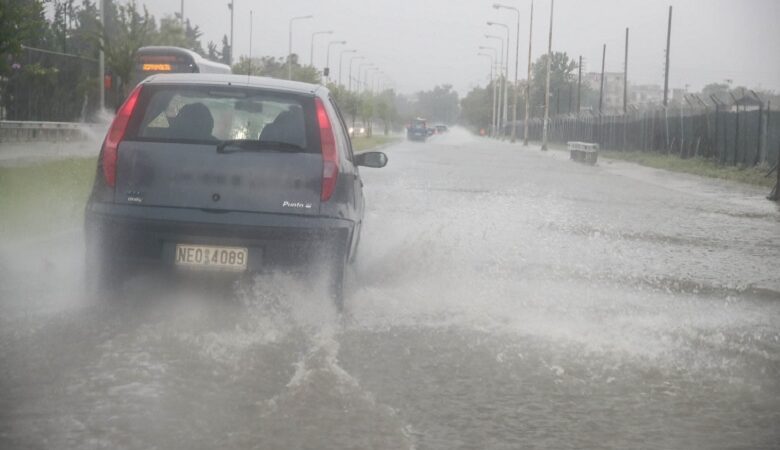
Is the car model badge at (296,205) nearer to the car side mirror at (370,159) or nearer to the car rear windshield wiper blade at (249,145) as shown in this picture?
the car rear windshield wiper blade at (249,145)

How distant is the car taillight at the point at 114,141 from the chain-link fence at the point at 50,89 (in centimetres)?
2102

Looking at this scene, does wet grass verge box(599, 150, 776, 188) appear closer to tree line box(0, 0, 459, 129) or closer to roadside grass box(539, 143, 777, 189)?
roadside grass box(539, 143, 777, 189)

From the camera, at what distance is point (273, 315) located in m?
7.01

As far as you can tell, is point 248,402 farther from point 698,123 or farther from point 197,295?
point 698,123

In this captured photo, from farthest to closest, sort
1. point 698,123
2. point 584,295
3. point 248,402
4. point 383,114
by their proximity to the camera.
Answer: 1. point 383,114
2. point 698,123
3. point 584,295
4. point 248,402

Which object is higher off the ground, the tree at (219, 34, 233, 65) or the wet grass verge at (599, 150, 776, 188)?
the tree at (219, 34, 233, 65)

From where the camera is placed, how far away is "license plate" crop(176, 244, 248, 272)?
22.2 feet

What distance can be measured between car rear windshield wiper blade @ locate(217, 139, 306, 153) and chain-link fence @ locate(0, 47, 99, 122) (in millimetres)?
21443

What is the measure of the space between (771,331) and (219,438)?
14.4ft

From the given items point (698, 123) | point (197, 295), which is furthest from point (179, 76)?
point (698, 123)

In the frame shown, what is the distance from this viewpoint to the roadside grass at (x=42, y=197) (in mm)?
11672

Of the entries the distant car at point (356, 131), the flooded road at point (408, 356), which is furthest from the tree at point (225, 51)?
the flooded road at point (408, 356)

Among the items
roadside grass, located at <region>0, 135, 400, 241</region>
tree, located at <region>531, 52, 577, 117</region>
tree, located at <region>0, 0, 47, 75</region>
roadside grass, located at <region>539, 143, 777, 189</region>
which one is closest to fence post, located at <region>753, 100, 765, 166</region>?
roadside grass, located at <region>539, 143, 777, 189</region>

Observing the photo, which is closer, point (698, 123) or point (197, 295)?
point (197, 295)
